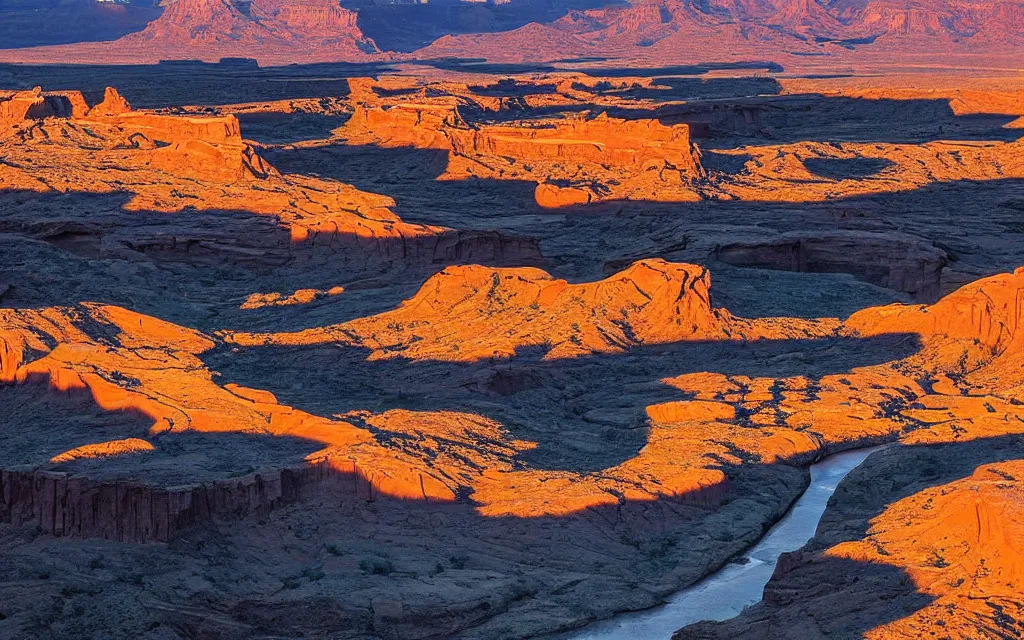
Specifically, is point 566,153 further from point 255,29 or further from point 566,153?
point 255,29

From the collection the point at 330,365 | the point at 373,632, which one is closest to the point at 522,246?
the point at 330,365

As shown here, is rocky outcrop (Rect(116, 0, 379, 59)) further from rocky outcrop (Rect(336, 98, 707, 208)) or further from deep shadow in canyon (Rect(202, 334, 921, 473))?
deep shadow in canyon (Rect(202, 334, 921, 473))

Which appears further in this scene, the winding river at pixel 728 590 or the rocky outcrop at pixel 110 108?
the rocky outcrop at pixel 110 108

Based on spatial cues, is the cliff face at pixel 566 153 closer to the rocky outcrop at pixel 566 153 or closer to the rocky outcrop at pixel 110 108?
the rocky outcrop at pixel 566 153

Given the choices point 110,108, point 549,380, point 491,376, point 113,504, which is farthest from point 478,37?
point 113,504

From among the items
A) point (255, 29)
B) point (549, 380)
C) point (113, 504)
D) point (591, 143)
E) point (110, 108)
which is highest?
point (113, 504)

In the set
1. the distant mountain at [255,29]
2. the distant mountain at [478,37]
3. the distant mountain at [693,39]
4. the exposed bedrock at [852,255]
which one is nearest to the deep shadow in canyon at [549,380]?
the exposed bedrock at [852,255]
